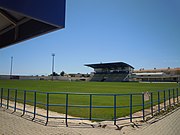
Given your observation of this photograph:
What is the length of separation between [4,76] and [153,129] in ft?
379

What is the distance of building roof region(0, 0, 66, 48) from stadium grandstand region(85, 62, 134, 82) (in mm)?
94657

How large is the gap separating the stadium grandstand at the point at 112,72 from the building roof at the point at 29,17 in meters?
94.7

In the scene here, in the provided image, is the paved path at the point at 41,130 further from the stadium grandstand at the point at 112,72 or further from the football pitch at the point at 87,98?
the stadium grandstand at the point at 112,72

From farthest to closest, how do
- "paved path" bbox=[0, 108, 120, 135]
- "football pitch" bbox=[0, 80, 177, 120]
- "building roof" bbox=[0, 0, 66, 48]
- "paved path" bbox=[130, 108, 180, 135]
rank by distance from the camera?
"football pitch" bbox=[0, 80, 177, 120] < "paved path" bbox=[130, 108, 180, 135] < "paved path" bbox=[0, 108, 120, 135] < "building roof" bbox=[0, 0, 66, 48]

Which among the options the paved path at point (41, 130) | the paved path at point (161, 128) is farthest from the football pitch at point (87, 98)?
the paved path at point (161, 128)

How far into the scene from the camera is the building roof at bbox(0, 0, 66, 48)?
4.34 metres

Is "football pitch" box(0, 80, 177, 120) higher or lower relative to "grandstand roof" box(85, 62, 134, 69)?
lower

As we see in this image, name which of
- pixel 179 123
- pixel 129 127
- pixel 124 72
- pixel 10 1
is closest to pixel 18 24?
pixel 10 1

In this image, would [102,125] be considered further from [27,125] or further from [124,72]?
[124,72]

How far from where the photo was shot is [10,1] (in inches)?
163

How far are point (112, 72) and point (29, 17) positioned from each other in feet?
372

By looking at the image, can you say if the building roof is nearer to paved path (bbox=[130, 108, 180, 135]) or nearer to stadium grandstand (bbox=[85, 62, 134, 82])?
paved path (bbox=[130, 108, 180, 135])

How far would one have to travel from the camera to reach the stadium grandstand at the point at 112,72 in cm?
10638

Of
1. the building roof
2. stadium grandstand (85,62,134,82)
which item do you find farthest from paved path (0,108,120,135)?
stadium grandstand (85,62,134,82)
